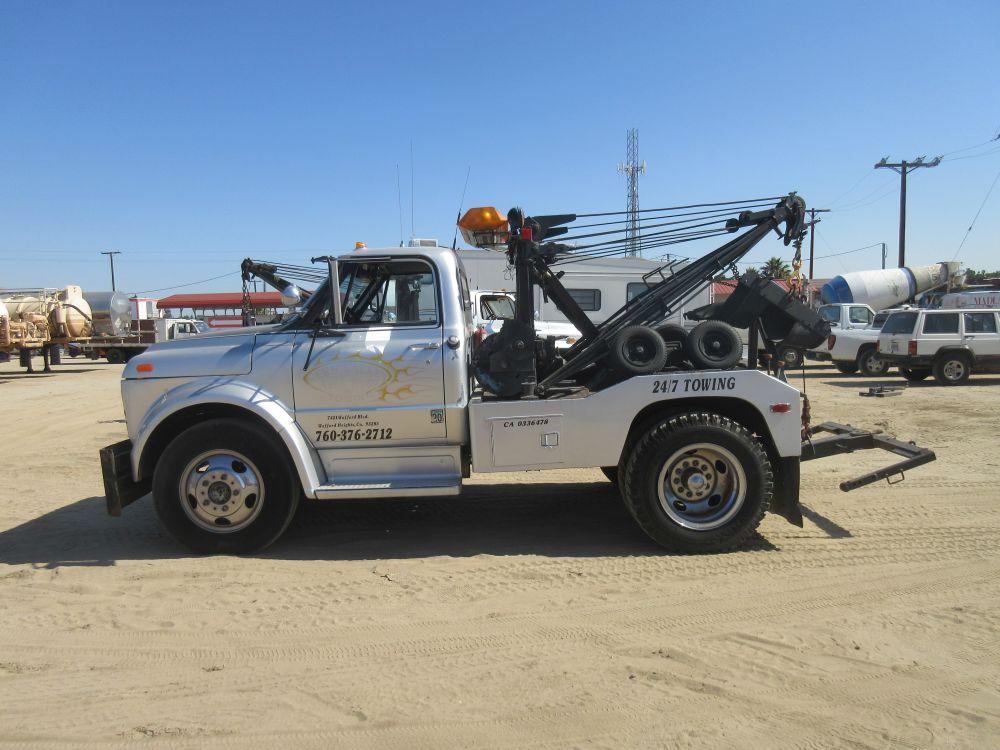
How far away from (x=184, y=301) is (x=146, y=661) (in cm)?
5377

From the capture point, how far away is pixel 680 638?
11.5 ft

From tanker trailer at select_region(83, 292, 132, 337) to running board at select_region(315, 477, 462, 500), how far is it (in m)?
30.5

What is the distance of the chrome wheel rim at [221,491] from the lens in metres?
4.66

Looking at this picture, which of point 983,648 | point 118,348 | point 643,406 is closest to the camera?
point 983,648

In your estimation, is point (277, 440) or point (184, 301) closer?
point (277, 440)

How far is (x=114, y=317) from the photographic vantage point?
30.5 metres

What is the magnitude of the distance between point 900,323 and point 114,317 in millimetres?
30984

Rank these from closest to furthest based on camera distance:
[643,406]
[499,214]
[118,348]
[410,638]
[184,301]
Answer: [410,638] < [643,406] < [499,214] < [118,348] < [184,301]

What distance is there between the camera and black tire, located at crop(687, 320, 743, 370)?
4.76 meters

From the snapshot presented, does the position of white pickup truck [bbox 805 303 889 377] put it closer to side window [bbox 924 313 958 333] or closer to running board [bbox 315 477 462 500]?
side window [bbox 924 313 958 333]

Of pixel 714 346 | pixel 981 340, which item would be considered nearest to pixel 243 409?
pixel 714 346

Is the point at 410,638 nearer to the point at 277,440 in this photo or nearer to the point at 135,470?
the point at 277,440

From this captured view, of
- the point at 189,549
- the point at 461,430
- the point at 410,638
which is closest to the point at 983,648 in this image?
the point at 410,638

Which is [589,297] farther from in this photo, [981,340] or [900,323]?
[981,340]
